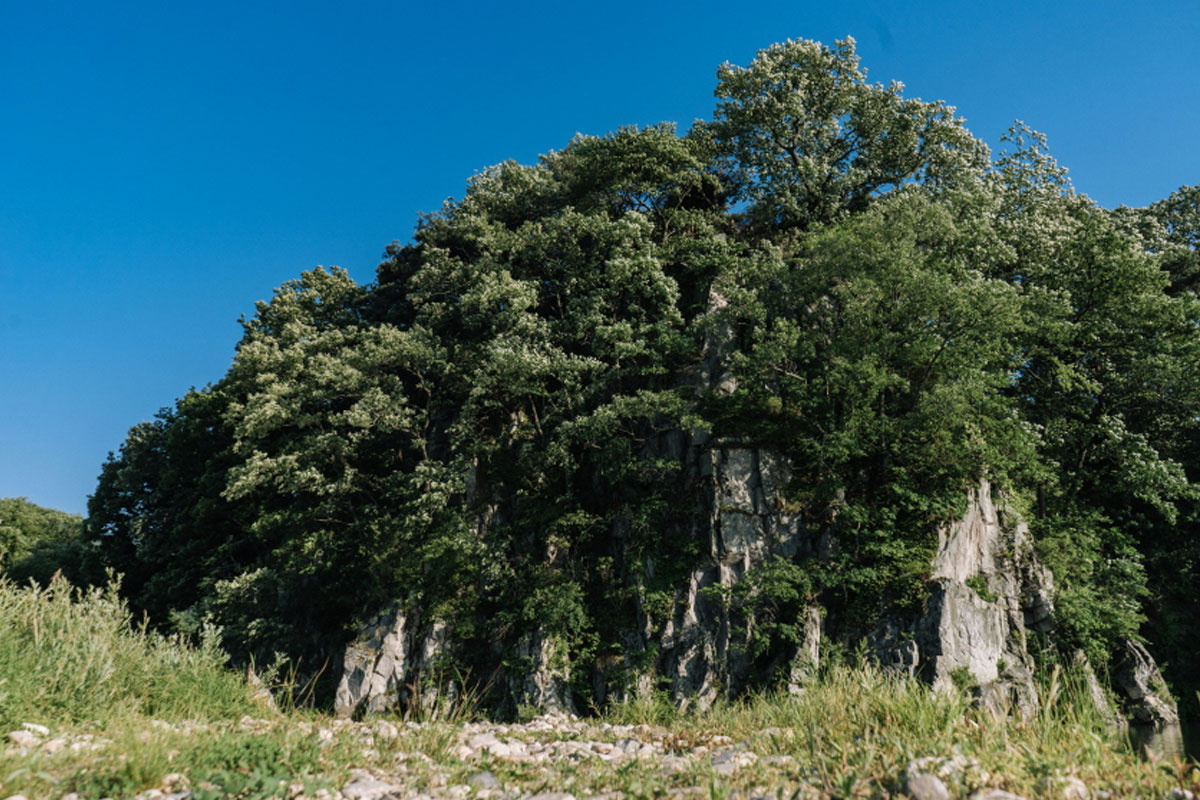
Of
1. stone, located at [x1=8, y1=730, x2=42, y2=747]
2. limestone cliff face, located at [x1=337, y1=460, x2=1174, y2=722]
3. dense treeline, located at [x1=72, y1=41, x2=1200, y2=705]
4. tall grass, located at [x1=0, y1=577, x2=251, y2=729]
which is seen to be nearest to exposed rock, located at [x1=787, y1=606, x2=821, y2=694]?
limestone cliff face, located at [x1=337, y1=460, x2=1174, y2=722]

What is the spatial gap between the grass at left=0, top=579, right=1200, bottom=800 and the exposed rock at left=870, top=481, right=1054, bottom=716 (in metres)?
7.92

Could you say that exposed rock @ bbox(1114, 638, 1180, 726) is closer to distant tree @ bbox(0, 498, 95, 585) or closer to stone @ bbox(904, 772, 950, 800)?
stone @ bbox(904, 772, 950, 800)

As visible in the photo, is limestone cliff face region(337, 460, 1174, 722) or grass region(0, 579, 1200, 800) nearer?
grass region(0, 579, 1200, 800)

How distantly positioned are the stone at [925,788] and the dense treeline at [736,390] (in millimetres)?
12137

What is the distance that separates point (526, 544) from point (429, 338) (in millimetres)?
9534

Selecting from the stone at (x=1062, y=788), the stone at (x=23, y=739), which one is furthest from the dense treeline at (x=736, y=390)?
the stone at (x=23, y=739)

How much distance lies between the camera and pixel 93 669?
26.9ft

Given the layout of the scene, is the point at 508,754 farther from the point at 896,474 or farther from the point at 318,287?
the point at 318,287

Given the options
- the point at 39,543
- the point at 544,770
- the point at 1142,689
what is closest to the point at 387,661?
the point at 544,770

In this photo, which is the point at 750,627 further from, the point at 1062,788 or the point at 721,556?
the point at 1062,788

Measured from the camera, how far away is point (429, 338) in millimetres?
26734

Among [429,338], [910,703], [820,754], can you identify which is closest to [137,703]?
[820,754]

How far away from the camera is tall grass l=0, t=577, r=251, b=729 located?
7.35 meters

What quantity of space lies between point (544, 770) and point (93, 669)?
584 centimetres
